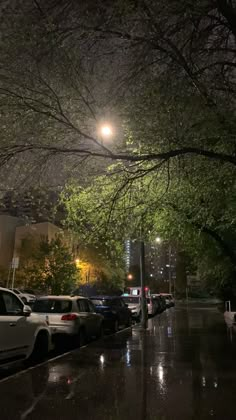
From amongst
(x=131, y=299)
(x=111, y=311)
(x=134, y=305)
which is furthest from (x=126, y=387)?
(x=131, y=299)

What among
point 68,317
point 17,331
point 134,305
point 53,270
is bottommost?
point 17,331

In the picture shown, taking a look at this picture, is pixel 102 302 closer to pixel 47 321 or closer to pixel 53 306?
pixel 53 306

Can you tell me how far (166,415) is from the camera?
5.75 m

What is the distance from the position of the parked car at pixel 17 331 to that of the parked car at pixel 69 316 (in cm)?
258

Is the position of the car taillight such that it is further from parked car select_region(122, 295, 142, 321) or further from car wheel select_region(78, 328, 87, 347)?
parked car select_region(122, 295, 142, 321)

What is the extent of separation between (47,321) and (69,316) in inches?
50.9

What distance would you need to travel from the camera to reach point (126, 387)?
287 inches

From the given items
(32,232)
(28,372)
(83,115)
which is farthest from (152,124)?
(32,232)

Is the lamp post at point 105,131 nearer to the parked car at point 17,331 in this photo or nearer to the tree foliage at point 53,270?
the parked car at point 17,331

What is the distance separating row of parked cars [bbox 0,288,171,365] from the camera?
29.3ft

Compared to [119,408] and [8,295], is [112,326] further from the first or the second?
[119,408]

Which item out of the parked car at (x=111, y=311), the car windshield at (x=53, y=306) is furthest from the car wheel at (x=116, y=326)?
the car windshield at (x=53, y=306)

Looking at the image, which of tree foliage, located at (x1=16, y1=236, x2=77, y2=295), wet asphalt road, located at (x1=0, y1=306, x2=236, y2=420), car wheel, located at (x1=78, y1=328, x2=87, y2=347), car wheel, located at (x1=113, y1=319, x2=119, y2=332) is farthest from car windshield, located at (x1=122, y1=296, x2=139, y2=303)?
wet asphalt road, located at (x1=0, y1=306, x2=236, y2=420)

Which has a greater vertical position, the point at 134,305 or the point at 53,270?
the point at 53,270
